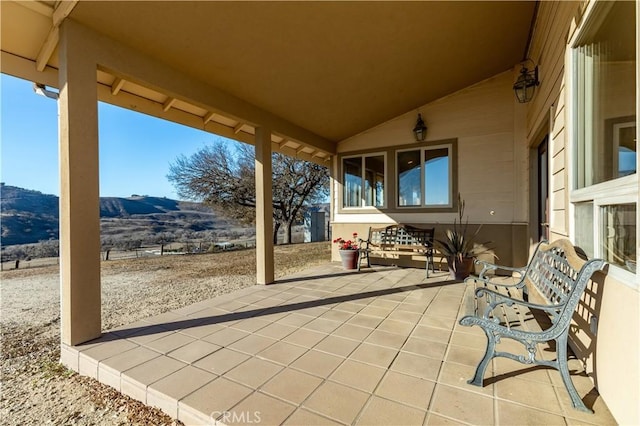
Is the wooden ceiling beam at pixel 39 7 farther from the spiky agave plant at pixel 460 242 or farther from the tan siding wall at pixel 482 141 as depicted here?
the spiky agave plant at pixel 460 242

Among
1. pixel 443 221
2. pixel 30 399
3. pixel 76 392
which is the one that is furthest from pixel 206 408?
pixel 443 221

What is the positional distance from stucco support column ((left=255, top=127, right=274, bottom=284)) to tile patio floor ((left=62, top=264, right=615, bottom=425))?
3.36 ft

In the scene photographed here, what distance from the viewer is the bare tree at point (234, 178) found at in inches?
508

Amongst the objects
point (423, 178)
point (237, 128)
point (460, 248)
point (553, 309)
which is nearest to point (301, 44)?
point (237, 128)

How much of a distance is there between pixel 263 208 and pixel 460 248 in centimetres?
327

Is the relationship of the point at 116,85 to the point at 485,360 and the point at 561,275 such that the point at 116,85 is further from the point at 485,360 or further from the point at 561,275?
the point at 561,275

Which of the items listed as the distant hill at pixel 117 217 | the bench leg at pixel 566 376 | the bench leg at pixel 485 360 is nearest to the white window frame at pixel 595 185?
the bench leg at pixel 566 376

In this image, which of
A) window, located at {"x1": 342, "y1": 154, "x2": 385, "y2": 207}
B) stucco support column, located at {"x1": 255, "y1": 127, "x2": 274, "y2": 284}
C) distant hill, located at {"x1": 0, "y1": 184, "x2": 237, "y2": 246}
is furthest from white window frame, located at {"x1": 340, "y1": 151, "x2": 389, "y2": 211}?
distant hill, located at {"x1": 0, "y1": 184, "x2": 237, "y2": 246}

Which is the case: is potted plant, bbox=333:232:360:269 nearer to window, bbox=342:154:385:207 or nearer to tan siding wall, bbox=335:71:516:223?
window, bbox=342:154:385:207

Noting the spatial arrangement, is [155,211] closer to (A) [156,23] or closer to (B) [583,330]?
(A) [156,23]

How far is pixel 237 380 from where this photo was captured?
5.80 feet

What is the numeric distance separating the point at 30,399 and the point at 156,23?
3011 millimetres

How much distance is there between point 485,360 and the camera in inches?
64.2

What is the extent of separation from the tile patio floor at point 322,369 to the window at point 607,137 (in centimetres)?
90
